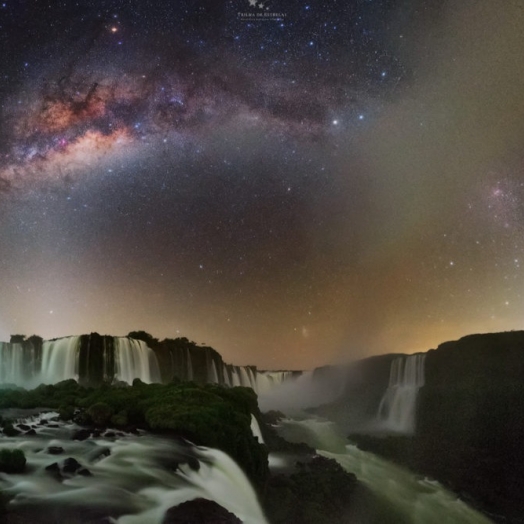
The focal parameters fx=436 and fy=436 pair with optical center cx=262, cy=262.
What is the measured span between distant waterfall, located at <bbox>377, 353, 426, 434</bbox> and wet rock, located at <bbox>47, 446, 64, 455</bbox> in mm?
34921

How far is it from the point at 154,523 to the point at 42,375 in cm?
3350

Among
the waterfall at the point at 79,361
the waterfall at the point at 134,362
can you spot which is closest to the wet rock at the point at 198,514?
the waterfall at the point at 79,361

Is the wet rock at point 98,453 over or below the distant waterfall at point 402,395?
over

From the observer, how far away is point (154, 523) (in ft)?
28.0

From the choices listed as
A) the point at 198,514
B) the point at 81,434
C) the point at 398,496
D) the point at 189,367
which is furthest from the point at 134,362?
the point at 198,514

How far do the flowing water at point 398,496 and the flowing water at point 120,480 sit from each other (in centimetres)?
822

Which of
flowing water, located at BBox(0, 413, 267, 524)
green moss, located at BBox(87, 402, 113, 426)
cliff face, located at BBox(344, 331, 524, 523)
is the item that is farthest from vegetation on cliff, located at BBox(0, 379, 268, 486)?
cliff face, located at BBox(344, 331, 524, 523)

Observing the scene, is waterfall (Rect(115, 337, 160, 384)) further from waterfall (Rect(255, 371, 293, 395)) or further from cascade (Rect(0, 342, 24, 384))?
waterfall (Rect(255, 371, 293, 395))

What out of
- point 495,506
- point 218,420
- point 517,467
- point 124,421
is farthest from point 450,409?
point 124,421

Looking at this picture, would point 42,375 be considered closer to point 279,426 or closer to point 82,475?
point 279,426

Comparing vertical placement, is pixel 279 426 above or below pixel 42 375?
below

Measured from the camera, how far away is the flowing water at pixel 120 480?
8.69 meters

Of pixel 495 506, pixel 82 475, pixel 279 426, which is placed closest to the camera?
pixel 82 475

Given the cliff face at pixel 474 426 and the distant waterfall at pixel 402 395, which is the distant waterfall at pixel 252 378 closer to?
the distant waterfall at pixel 402 395
